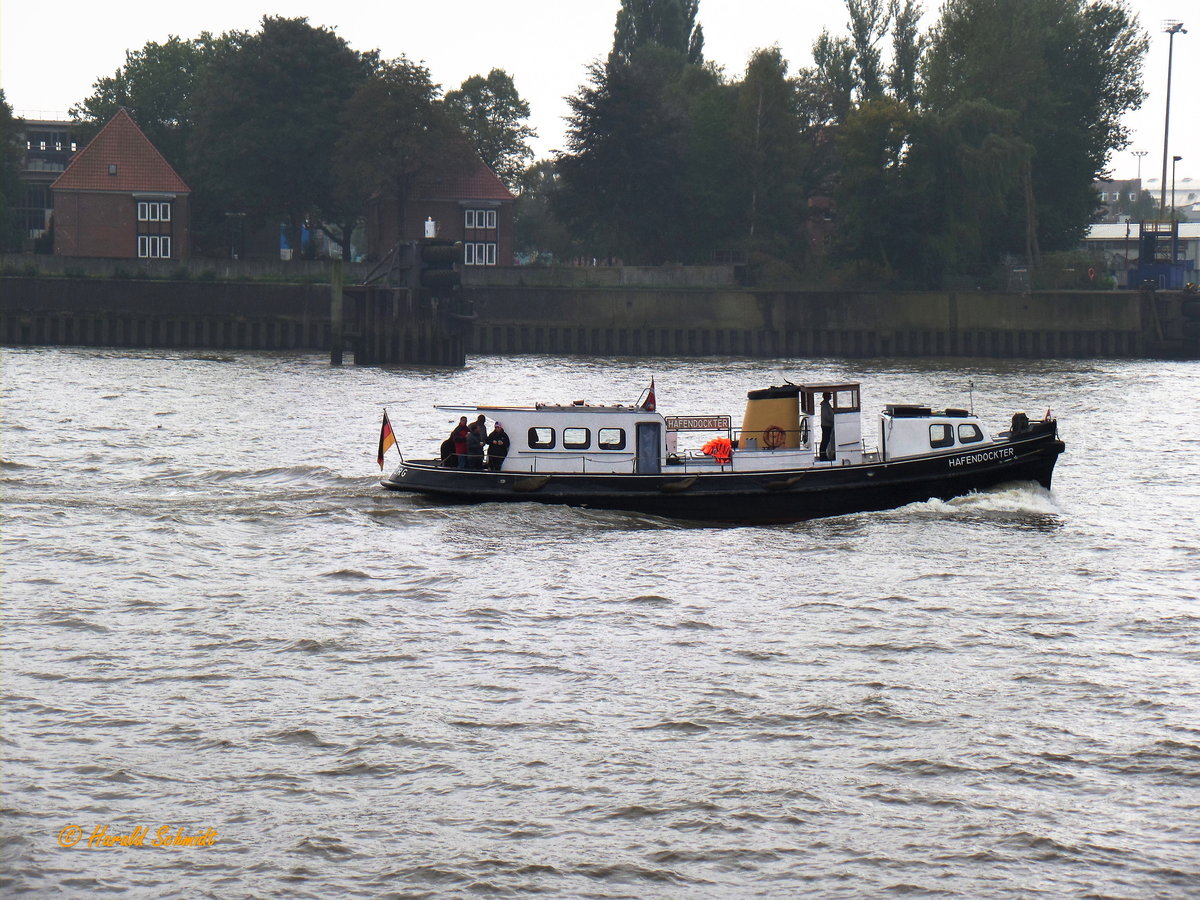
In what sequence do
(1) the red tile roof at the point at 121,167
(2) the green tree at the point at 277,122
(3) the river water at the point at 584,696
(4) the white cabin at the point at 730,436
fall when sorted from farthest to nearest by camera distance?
(1) the red tile roof at the point at 121,167 → (2) the green tree at the point at 277,122 → (4) the white cabin at the point at 730,436 → (3) the river water at the point at 584,696

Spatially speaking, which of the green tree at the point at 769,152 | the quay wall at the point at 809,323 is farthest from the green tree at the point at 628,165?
the quay wall at the point at 809,323

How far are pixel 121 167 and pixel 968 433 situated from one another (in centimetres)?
9294

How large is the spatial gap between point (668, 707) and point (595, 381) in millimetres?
51494

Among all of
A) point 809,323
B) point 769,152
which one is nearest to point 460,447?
point 809,323

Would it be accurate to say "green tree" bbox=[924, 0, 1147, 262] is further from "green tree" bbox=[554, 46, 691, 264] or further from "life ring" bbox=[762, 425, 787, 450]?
"life ring" bbox=[762, 425, 787, 450]

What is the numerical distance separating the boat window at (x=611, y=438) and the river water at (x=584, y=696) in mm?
1622

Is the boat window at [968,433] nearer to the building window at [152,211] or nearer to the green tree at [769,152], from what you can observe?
the green tree at [769,152]

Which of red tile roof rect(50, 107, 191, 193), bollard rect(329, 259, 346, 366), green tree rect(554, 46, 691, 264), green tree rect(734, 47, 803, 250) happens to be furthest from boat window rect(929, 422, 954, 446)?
red tile roof rect(50, 107, 191, 193)

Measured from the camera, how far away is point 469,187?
117062 mm

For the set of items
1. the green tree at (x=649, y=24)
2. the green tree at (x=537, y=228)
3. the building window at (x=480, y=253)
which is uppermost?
the green tree at (x=649, y=24)

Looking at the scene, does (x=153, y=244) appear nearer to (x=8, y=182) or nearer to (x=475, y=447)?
(x=8, y=182)

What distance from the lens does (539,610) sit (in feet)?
86.9

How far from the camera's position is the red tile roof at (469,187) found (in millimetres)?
115062

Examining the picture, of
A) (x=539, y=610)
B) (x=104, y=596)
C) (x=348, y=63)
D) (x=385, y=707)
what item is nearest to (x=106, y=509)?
(x=104, y=596)
